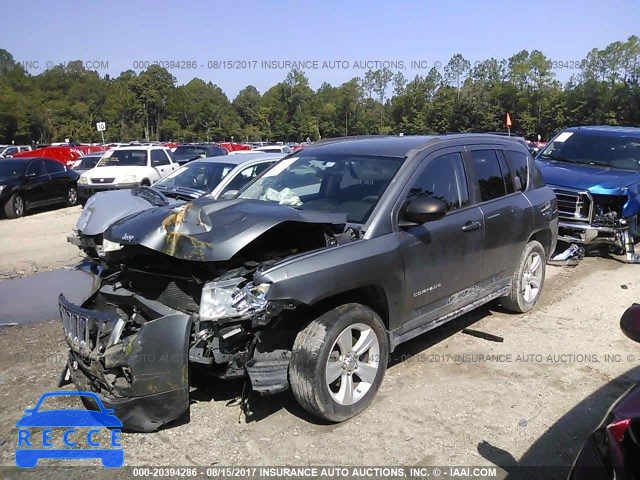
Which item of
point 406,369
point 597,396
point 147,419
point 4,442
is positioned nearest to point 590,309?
point 597,396

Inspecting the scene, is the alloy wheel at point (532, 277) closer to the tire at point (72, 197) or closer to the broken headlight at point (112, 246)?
the broken headlight at point (112, 246)

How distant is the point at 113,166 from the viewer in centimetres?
1647

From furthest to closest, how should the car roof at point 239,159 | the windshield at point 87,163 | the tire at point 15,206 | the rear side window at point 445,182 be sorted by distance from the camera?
→ the windshield at point 87,163 → the tire at point 15,206 → the car roof at point 239,159 → the rear side window at point 445,182

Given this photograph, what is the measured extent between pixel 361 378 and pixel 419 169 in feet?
5.77

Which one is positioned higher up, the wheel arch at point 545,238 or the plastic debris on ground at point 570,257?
the wheel arch at point 545,238

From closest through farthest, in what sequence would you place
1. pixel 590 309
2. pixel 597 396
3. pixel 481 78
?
pixel 597 396 < pixel 590 309 < pixel 481 78

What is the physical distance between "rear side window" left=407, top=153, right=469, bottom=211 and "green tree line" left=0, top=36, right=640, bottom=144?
52578 mm

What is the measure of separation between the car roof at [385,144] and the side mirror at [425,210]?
608 mm

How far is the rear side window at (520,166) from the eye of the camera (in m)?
5.87

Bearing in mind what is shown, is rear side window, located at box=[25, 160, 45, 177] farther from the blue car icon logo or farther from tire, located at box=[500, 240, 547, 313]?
tire, located at box=[500, 240, 547, 313]

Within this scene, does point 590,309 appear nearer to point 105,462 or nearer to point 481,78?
point 105,462

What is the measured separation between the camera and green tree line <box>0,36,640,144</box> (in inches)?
2557

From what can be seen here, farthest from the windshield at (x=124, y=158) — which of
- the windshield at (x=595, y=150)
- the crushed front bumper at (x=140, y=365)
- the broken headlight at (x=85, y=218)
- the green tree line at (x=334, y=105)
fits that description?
the green tree line at (x=334, y=105)

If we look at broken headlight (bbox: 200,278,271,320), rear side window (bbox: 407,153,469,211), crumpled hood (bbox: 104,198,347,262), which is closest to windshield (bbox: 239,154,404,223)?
rear side window (bbox: 407,153,469,211)
